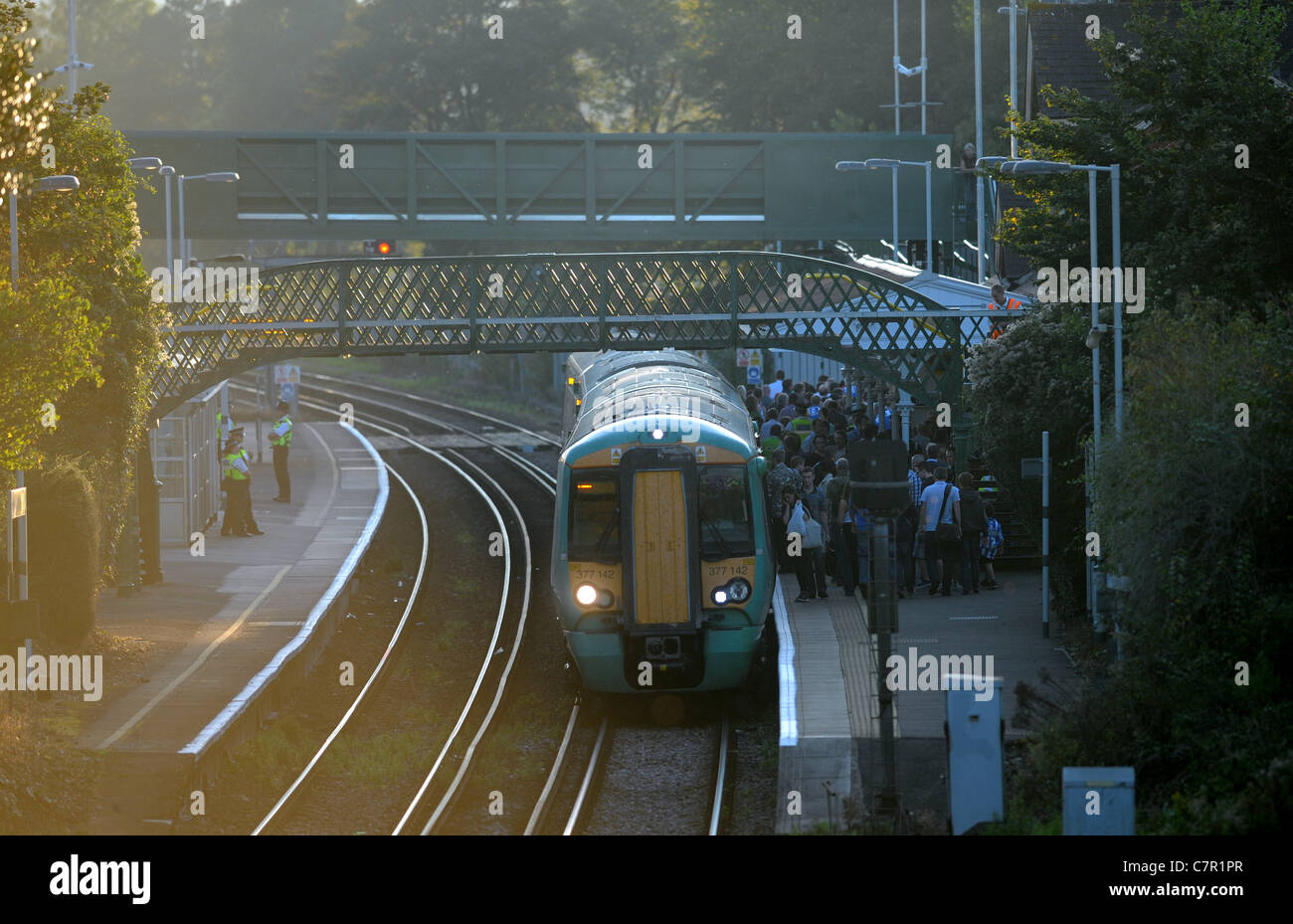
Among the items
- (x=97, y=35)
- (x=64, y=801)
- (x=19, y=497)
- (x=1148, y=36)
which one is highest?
(x=97, y=35)

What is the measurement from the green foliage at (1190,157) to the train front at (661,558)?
16.4 feet

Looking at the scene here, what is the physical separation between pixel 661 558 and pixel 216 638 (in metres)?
7.13

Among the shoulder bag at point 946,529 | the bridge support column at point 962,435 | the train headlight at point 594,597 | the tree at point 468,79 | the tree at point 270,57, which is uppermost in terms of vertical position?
the tree at point 270,57

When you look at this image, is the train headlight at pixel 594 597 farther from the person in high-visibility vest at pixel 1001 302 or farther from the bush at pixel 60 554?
the person in high-visibility vest at pixel 1001 302

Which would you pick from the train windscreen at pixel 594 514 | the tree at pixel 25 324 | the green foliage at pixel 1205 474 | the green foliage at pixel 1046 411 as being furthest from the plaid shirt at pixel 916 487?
the tree at pixel 25 324

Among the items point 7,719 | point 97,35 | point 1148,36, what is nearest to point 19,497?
point 7,719

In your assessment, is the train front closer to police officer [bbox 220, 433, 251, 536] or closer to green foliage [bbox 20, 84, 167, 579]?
green foliage [bbox 20, 84, 167, 579]

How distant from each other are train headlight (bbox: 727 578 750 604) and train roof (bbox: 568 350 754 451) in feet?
5.48

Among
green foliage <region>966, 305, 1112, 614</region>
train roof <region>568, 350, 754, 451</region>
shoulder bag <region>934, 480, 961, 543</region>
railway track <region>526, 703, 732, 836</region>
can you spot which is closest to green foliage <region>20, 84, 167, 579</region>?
train roof <region>568, 350, 754, 451</region>

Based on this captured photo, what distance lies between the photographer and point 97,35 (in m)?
91.6

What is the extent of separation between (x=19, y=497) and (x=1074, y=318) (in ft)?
40.3

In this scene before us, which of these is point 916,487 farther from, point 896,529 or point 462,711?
point 462,711

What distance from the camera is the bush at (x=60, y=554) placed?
1986cm
